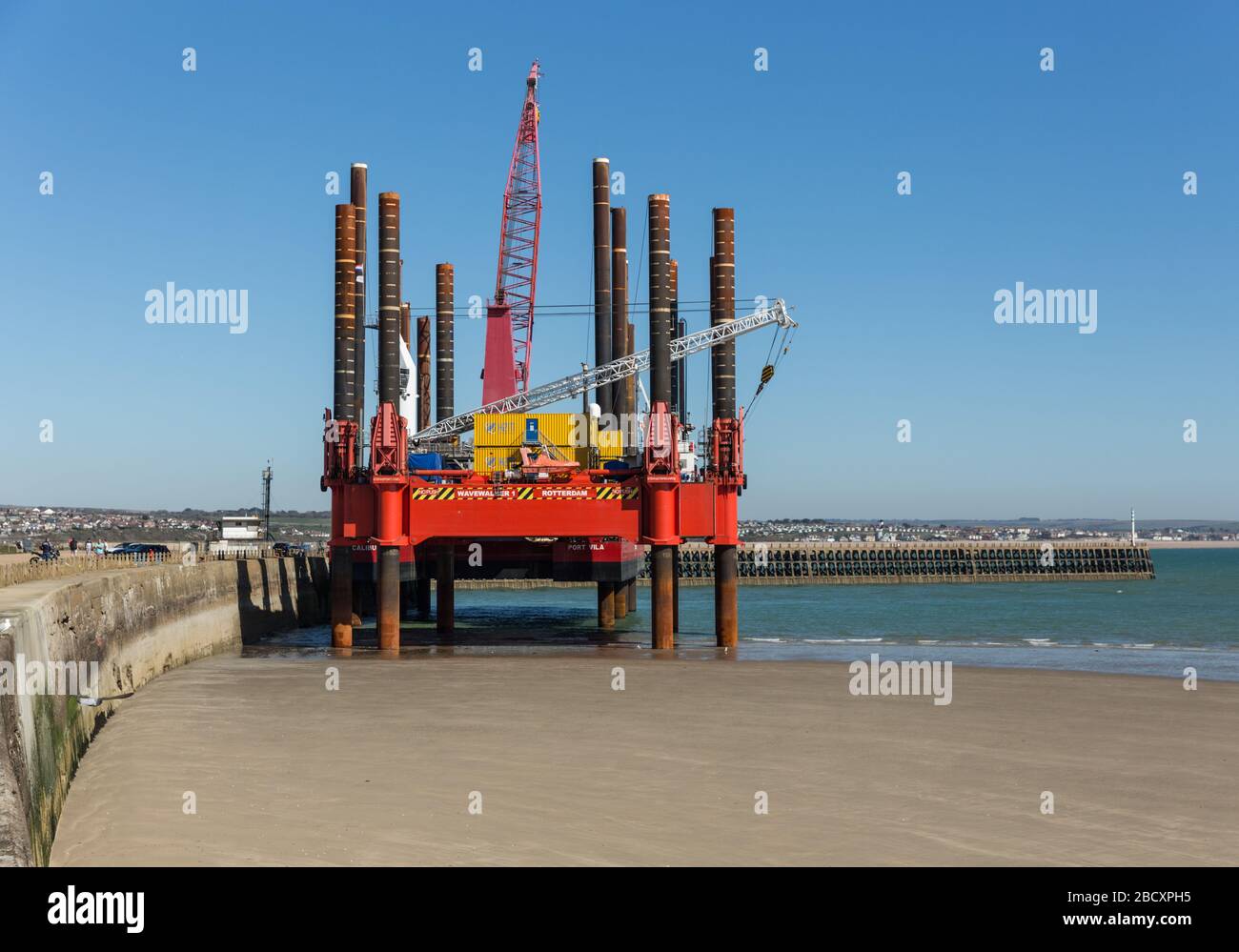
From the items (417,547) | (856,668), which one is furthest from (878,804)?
(417,547)

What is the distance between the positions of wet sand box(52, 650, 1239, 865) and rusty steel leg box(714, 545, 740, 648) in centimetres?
1011

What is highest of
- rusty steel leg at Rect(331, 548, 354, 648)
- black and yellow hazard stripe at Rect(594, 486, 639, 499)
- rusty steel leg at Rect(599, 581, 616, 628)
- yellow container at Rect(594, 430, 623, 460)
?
yellow container at Rect(594, 430, 623, 460)

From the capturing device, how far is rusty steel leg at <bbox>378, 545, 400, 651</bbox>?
3869cm

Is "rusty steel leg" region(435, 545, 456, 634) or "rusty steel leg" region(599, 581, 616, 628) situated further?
"rusty steel leg" region(599, 581, 616, 628)

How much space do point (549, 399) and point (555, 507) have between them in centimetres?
2870

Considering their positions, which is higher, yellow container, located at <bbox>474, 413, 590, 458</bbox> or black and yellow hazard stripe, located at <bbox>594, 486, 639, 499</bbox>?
yellow container, located at <bbox>474, 413, 590, 458</bbox>

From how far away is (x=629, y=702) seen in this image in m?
27.0

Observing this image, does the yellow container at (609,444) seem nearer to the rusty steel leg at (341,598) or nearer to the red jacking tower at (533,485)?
the red jacking tower at (533,485)

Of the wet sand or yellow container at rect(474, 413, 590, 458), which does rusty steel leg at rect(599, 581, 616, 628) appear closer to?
yellow container at rect(474, 413, 590, 458)

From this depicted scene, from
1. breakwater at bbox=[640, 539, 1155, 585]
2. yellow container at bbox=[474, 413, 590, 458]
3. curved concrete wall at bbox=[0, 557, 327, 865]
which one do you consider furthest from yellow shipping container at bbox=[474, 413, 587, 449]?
breakwater at bbox=[640, 539, 1155, 585]

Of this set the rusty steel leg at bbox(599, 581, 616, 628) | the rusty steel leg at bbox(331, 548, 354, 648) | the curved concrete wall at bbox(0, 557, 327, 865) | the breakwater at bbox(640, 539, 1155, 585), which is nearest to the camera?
the curved concrete wall at bbox(0, 557, 327, 865)

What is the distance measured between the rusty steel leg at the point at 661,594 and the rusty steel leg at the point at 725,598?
1719 mm

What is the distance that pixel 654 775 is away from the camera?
18.8m
